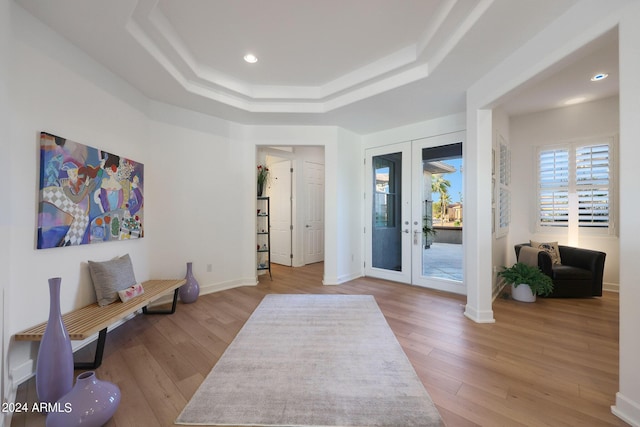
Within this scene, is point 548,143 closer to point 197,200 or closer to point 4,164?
point 197,200

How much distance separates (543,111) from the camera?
163 inches

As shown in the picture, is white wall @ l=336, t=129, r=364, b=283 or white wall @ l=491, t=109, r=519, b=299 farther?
white wall @ l=336, t=129, r=364, b=283

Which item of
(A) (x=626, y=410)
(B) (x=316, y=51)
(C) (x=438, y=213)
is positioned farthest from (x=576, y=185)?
(B) (x=316, y=51)

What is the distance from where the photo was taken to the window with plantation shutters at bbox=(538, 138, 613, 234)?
12.3ft

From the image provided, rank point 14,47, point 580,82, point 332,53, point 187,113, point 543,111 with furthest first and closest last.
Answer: point 543,111, point 187,113, point 580,82, point 332,53, point 14,47

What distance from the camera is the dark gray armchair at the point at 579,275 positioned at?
11.2 ft

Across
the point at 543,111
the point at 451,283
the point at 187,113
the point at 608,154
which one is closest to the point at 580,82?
the point at 543,111

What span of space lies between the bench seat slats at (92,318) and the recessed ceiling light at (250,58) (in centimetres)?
283

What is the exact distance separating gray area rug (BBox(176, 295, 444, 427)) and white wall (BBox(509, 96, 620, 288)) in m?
3.38

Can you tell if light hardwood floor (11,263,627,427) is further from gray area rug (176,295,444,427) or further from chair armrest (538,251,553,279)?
chair armrest (538,251,553,279)

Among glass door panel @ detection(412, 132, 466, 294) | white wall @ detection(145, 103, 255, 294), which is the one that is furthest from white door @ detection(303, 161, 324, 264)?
glass door panel @ detection(412, 132, 466, 294)

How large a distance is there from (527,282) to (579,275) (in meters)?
0.80

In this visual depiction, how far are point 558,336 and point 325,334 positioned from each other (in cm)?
230

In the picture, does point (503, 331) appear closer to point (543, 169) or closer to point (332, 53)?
point (543, 169)
